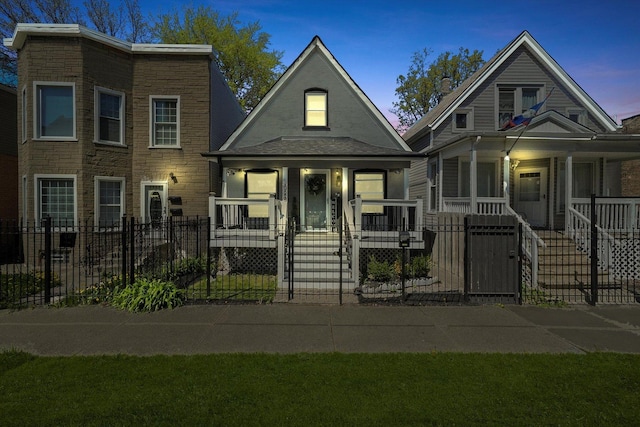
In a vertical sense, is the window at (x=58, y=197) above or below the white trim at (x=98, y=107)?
below

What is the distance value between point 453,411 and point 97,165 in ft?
44.7

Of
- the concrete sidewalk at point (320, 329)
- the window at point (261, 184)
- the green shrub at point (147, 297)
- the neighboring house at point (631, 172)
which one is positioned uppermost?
the neighboring house at point (631, 172)

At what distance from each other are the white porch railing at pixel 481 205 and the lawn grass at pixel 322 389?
23.5ft

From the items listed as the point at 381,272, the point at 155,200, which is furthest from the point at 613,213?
the point at 155,200

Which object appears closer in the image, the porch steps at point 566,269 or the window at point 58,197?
the porch steps at point 566,269

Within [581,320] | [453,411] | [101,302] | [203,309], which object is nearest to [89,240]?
[101,302]

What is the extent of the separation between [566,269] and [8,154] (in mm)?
20968

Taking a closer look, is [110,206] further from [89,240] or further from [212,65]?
[212,65]

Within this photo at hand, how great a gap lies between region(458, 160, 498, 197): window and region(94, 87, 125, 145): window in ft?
43.9

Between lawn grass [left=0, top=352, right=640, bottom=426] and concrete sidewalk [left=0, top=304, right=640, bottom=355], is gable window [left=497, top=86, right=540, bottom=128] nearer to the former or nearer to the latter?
concrete sidewalk [left=0, top=304, right=640, bottom=355]

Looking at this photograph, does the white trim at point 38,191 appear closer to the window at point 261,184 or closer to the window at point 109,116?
the window at point 109,116

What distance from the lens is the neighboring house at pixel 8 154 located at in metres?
15.3

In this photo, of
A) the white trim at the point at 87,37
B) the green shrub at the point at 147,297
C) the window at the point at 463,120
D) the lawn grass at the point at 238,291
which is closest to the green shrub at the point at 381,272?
the lawn grass at the point at 238,291

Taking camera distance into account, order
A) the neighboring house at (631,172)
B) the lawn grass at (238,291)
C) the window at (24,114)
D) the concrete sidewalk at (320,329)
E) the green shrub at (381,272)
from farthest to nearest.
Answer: the neighboring house at (631,172), the window at (24,114), the green shrub at (381,272), the lawn grass at (238,291), the concrete sidewalk at (320,329)
